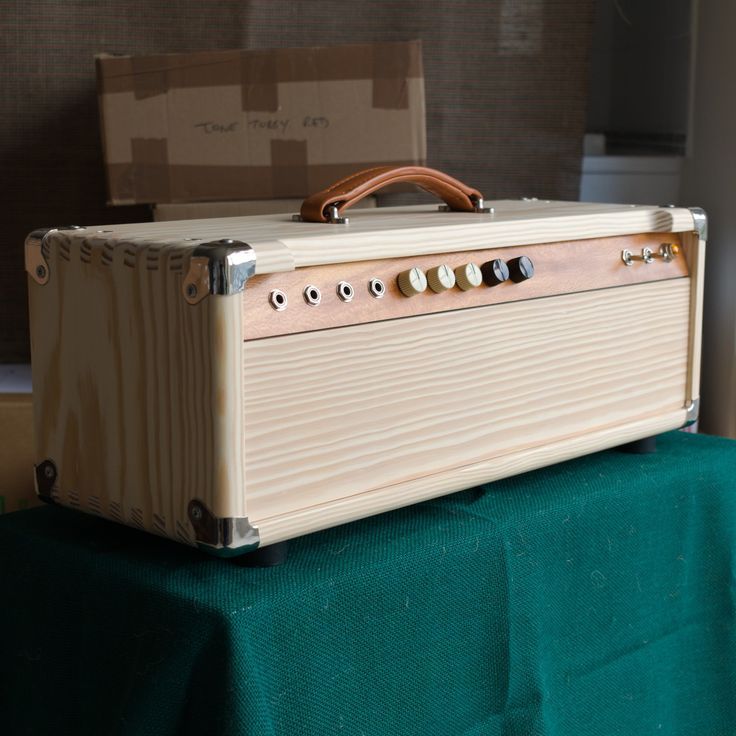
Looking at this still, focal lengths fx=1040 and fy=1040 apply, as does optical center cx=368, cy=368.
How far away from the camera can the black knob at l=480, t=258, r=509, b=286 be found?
97 centimetres

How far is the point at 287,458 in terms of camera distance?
0.84 metres

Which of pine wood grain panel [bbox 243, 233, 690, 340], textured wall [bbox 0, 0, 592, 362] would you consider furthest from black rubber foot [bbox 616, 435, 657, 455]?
textured wall [bbox 0, 0, 592, 362]

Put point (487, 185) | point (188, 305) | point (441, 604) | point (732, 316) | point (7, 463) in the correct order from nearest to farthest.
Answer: point (188, 305) → point (441, 604) → point (7, 463) → point (732, 316) → point (487, 185)

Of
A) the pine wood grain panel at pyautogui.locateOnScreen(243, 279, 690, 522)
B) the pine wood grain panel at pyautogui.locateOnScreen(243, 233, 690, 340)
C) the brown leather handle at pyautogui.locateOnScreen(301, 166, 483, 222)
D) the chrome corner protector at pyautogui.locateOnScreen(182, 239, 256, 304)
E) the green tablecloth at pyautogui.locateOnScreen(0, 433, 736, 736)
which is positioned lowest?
the green tablecloth at pyautogui.locateOnScreen(0, 433, 736, 736)

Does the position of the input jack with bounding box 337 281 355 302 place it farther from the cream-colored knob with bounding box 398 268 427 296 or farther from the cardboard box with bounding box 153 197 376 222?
the cardboard box with bounding box 153 197 376 222

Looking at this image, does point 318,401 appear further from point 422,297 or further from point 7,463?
point 7,463

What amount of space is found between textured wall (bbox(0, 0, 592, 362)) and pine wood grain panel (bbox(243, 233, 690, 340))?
672 millimetres

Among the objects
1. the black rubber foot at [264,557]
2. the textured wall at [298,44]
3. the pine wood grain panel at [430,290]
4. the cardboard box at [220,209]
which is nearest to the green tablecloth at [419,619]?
the black rubber foot at [264,557]

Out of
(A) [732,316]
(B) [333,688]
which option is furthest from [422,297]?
(A) [732,316]

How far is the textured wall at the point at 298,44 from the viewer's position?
160 cm

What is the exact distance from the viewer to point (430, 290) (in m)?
0.93

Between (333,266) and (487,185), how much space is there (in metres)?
0.97

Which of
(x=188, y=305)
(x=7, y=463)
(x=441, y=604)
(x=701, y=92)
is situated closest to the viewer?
(x=188, y=305)

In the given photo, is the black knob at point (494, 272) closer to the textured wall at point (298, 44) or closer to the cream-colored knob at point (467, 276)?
the cream-colored knob at point (467, 276)
